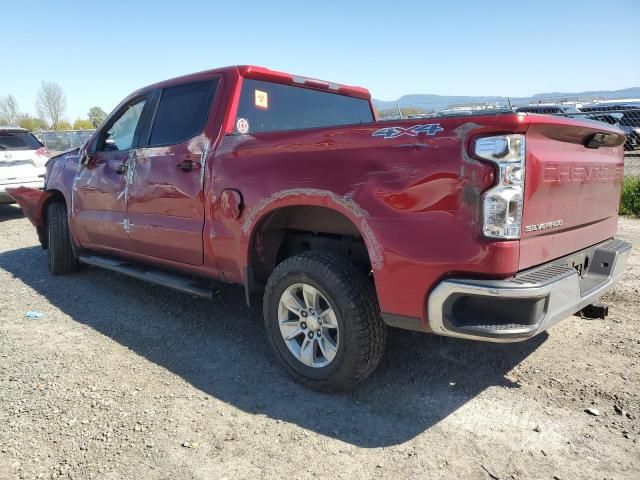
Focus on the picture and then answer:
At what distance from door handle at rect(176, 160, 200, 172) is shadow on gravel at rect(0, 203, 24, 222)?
8.06 meters

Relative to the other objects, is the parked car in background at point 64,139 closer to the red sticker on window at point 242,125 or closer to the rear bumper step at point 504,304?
the red sticker on window at point 242,125

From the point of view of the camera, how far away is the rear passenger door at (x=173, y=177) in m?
3.71

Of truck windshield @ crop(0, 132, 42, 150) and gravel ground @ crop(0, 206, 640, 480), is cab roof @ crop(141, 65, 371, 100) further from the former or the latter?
truck windshield @ crop(0, 132, 42, 150)

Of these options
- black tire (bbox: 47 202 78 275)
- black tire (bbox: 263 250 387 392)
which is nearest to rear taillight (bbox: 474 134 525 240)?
black tire (bbox: 263 250 387 392)

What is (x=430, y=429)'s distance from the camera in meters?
2.71

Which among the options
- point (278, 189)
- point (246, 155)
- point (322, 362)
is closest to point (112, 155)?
point (246, 155)

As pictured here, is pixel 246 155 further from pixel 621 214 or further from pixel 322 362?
pixel 621 214

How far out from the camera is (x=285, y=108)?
402 cm

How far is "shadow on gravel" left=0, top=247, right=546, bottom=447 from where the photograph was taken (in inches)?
112

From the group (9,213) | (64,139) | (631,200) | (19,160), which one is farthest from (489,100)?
(64,139)

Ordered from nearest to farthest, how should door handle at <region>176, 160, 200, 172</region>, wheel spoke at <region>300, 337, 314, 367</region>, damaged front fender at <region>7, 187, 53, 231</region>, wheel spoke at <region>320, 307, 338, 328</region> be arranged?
wheel spoke at <region>320, 307, 338, 328</region> → wheel spoke at <region>300, 337, 314, 367</region> → door handle at <region>176, 160, 200, 172</region> → damaged front fender at <region>7, 187, 53, 231</region>

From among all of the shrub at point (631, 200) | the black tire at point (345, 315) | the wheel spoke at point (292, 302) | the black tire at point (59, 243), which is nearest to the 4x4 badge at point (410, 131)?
the black tire at point (345, 315)

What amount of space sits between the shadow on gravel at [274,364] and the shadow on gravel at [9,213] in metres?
6.23

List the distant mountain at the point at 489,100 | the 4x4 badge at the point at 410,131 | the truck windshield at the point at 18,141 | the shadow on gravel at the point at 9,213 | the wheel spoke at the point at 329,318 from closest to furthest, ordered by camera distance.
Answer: the 4x4 badge at the point at 410,131 < the wheel spoke at the point at 329,318 < the distant mountain at the point at 489,100 < the truck windshield at the point at 18,141 < the shadow on gravel at the point at 9,213
